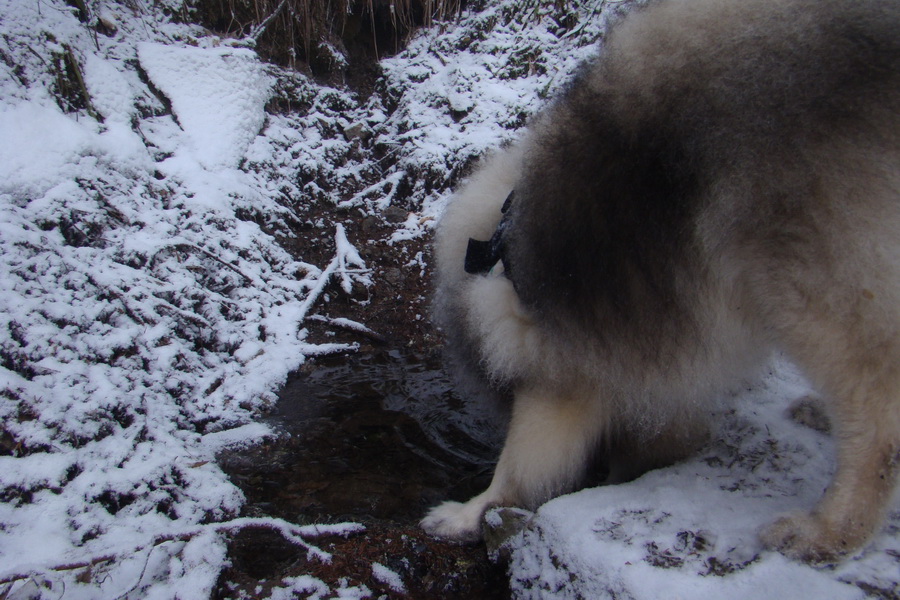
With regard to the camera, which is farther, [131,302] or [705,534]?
[131,302]

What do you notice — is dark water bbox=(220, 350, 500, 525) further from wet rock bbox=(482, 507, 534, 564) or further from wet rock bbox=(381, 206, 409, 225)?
wet rock bbox=(381, 206, 409, 225)

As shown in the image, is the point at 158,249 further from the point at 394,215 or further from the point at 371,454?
the point at 394,215

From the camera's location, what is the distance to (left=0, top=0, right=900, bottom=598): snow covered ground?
1.49 m

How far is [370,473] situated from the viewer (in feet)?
7.22

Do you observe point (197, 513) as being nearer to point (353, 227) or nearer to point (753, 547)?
point (753, 547)

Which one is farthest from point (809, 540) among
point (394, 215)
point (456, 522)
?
point (394, 215)

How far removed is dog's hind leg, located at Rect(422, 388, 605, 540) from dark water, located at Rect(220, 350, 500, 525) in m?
0.21

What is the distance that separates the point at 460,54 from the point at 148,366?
4.38m

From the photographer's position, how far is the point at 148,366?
2.46 metres

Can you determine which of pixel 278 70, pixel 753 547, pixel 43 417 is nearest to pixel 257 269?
pixel 43 417

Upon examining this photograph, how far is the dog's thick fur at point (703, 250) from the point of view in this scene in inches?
49.8

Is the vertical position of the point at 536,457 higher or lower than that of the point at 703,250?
lower

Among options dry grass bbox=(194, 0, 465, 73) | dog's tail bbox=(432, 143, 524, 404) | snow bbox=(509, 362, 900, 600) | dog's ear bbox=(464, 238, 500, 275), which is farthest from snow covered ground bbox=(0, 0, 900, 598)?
dog's ear bbox=(464, 238, 500, 275)

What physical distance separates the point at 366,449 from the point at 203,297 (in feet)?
4.48
